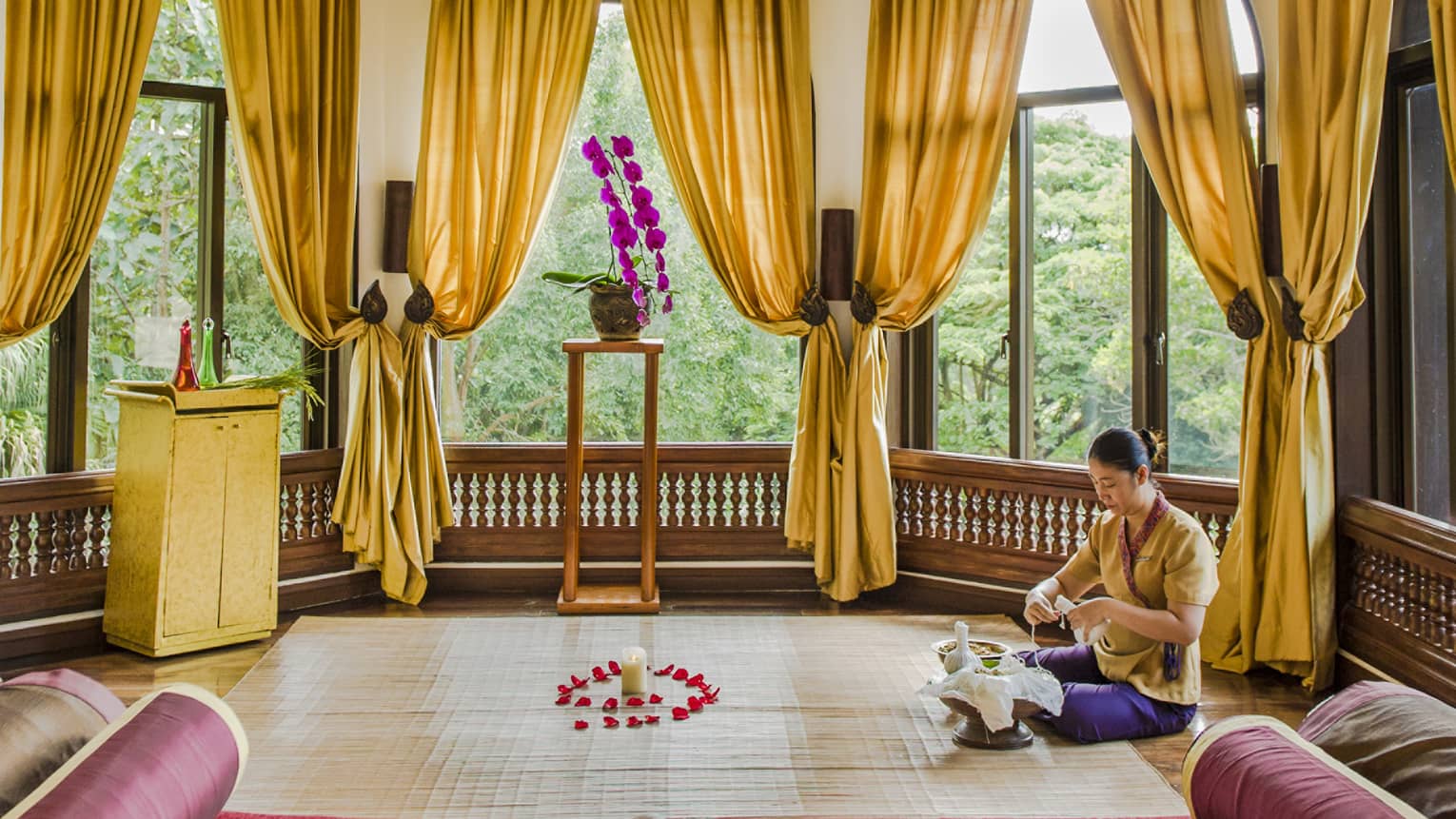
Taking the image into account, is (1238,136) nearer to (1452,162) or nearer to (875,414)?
(1452,162)

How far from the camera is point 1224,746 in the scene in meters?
1.67

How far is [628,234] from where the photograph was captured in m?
5.05

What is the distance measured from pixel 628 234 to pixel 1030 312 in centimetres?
180

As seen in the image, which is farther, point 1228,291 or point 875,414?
point 875,414

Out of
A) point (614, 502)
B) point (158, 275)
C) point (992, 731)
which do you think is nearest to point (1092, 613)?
point (992, 731)

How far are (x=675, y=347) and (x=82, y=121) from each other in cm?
262

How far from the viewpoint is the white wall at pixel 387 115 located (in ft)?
17.0

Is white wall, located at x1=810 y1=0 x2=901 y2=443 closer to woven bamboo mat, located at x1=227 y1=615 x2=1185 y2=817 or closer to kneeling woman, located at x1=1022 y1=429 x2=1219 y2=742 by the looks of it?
woven bamboo mat, located at x1=227 y1=615 x2=1185 y2=817

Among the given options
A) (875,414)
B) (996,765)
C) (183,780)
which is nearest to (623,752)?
(996,765)

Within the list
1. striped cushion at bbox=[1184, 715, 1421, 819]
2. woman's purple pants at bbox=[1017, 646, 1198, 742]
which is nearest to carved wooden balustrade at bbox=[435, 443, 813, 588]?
woman's purple pants at bbox=[1017, 646, 1198, 742]

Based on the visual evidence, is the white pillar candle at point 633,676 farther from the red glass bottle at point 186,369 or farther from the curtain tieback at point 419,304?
the curtain tieback at point 419,304

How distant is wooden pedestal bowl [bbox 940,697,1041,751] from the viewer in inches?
130

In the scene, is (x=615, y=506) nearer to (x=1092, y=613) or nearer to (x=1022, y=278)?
(x=1022, y=278)

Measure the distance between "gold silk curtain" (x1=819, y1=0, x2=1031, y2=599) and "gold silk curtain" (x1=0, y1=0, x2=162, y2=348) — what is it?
309 centimetres
